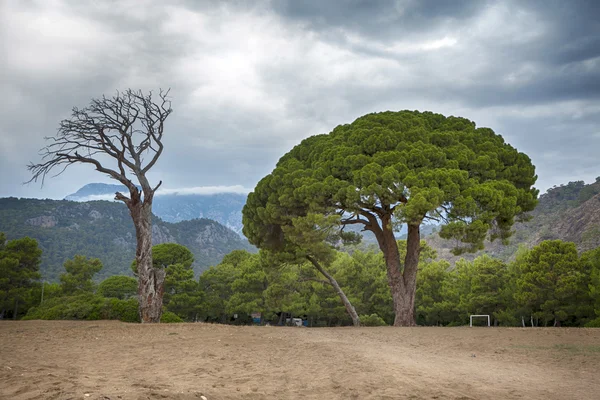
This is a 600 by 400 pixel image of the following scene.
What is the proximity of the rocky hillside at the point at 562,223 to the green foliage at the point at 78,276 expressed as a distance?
49575 mm

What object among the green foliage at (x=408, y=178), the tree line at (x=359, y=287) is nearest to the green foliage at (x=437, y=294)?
the tree line at (x=359, y=287)

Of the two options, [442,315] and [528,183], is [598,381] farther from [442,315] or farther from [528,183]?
[442,315]

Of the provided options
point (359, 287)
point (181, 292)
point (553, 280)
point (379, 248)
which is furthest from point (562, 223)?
point (181, 292)

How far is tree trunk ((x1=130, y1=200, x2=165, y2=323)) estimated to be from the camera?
44.7 feet

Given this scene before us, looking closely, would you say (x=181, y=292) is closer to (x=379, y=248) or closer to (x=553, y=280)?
(x=379, y=248)

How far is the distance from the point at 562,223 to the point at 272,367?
3147 inches

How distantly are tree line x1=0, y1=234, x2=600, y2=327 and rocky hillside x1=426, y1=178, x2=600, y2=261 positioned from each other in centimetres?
2225

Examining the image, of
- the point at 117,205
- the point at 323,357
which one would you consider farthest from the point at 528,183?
the point at 117,205

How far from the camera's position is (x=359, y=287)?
125ft

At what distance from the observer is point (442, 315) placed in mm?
37469

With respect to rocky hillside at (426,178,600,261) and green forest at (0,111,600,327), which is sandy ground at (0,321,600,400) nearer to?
green forest at (0,111,600,327)

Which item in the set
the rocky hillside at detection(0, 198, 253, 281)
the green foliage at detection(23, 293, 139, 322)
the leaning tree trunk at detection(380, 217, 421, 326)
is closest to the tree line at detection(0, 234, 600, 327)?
the leaning tree trunk at detection(380, 217, 421, 326)

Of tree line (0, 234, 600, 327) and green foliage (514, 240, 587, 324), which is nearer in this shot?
green foliage (514, 240, 587, 324)

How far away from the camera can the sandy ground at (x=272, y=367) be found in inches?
188
